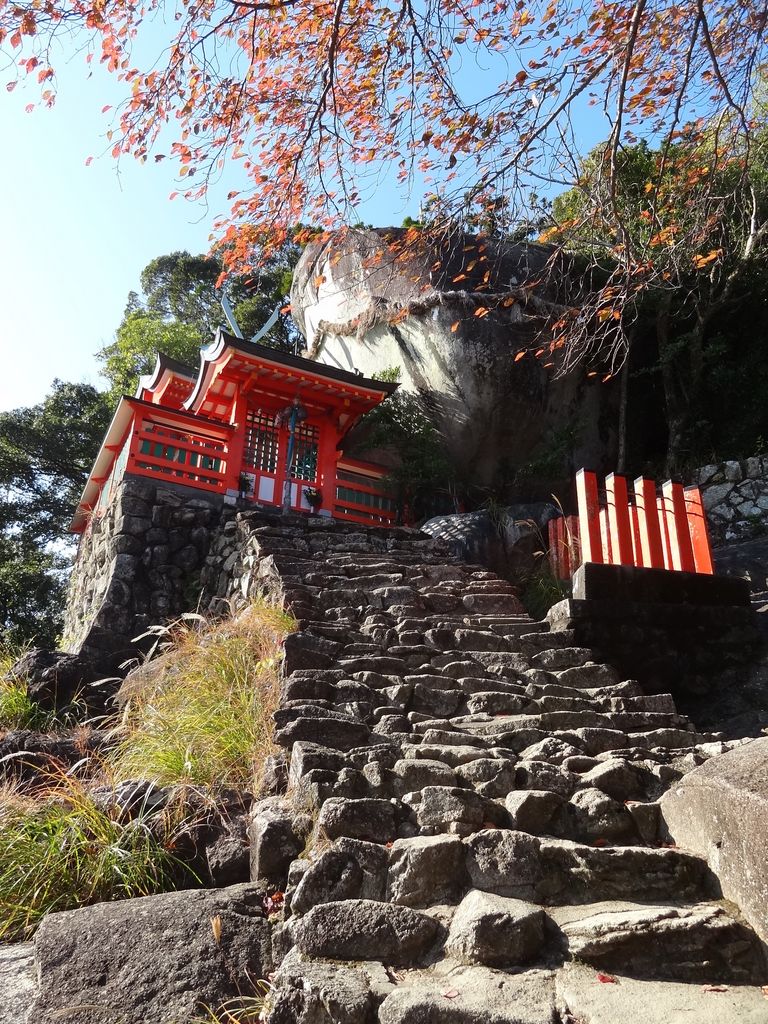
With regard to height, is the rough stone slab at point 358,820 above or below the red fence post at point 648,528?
below

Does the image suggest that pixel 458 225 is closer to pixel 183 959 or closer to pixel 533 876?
pixel 533 876

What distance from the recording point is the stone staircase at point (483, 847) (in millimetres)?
2426

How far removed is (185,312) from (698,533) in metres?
21.2

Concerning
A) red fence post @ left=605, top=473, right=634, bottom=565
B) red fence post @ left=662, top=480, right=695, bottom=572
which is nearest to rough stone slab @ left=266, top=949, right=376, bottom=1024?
red fence post @ left=605, top=473, right=634, bottom=565

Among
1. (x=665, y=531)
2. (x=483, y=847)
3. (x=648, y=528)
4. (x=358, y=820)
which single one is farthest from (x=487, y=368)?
(x=483, y=847)

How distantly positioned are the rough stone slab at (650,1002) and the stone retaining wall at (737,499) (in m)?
9.57

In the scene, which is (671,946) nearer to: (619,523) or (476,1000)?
(476,1000)

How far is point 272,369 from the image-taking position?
12.0 meters

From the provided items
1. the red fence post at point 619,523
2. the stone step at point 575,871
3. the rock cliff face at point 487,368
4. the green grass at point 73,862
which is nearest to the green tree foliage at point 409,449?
the rock cliff face at point 487,368

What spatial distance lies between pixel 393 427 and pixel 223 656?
935 centimetres

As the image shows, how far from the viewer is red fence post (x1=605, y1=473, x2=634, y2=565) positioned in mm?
6754

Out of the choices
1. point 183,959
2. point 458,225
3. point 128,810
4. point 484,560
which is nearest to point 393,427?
point 484,560

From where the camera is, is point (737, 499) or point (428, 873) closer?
point (428, 873)

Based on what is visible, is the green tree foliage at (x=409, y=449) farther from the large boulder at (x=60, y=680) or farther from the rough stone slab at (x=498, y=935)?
the rough stone slab at (x=498, y=935)
